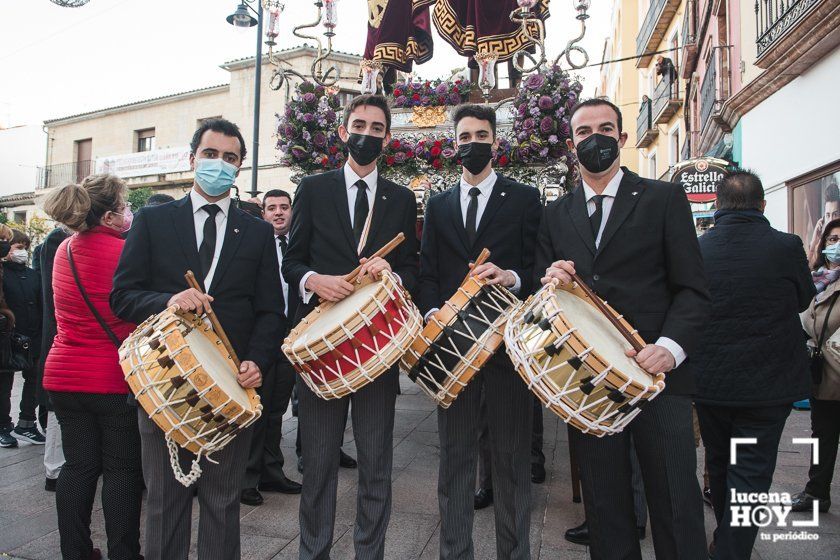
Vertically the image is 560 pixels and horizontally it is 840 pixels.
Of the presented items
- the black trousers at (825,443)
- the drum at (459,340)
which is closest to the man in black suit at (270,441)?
the drum at (459,340)

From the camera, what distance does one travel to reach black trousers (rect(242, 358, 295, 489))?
13.3 feet

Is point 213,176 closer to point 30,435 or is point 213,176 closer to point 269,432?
point 269,432

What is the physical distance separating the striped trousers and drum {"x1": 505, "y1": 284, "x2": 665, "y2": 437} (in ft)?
2.09

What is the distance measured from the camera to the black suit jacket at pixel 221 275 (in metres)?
2.49

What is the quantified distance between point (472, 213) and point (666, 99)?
2076 centimetres

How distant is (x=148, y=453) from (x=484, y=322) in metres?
1.53

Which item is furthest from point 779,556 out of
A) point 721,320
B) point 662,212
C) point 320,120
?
point 320,120

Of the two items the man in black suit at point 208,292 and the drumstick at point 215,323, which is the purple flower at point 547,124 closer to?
the man in black suit at point 208,292

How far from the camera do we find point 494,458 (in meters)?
2.79

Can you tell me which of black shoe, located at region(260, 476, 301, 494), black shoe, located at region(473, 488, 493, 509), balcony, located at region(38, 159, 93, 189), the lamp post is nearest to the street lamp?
the lamp post

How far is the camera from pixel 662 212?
2.49 metres

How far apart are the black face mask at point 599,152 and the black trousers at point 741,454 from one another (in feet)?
5.01

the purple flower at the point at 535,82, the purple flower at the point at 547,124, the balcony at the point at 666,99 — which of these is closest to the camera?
the purple flower at the point at 547,124

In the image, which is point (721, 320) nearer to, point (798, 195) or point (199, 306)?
point (199, 306)
